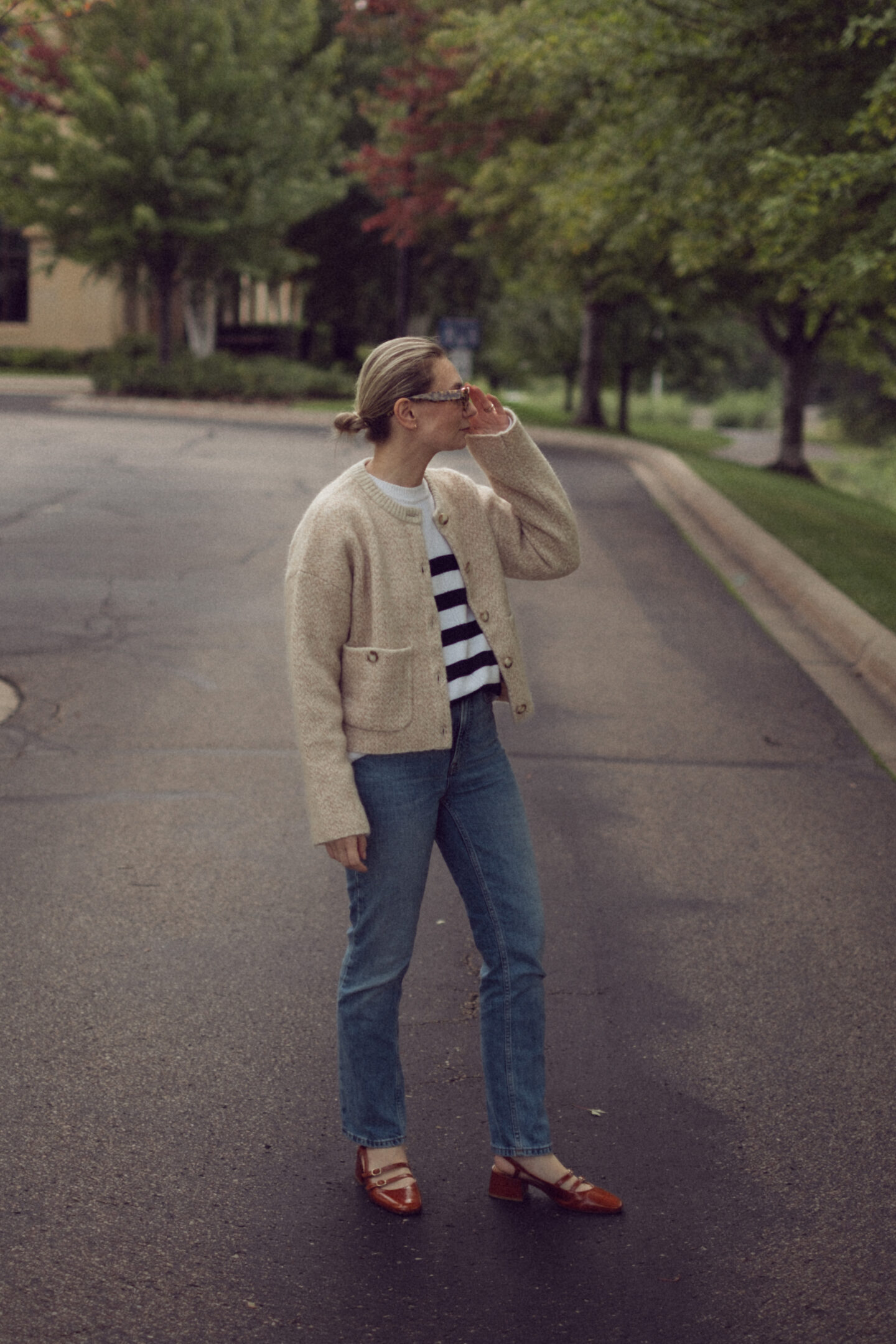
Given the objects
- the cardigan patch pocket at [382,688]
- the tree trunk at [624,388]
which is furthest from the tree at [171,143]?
the cardigan patch pocket at [382,688]

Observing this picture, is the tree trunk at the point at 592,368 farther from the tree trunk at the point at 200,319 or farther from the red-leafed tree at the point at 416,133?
the tree trunk at the point at 200,319

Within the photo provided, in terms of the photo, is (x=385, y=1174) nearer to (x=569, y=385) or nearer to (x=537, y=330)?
(x=537, y=330)

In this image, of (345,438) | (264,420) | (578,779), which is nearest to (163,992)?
(345,438)

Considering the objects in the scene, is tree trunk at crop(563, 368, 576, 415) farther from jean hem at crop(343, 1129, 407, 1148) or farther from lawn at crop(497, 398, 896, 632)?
jean hem at crop(343, 1129, 407, 1148)

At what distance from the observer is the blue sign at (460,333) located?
26156 millimetres

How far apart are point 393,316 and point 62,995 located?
38.9 m

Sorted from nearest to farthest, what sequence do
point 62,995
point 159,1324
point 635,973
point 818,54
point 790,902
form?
point 159,1324 < point 62,995 < point 635,973 < point 790,902 < point 818,54

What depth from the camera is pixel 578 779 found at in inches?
267

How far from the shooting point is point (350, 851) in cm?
310

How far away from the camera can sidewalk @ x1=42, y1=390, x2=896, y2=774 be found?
8.36 metres

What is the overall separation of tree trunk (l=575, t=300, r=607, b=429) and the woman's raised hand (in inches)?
1190

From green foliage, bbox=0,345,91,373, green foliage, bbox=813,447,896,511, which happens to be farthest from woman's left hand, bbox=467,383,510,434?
green foliage, bbox=0,345,91,373

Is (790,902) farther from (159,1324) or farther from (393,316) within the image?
(393,316)

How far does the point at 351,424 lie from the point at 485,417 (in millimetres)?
301
